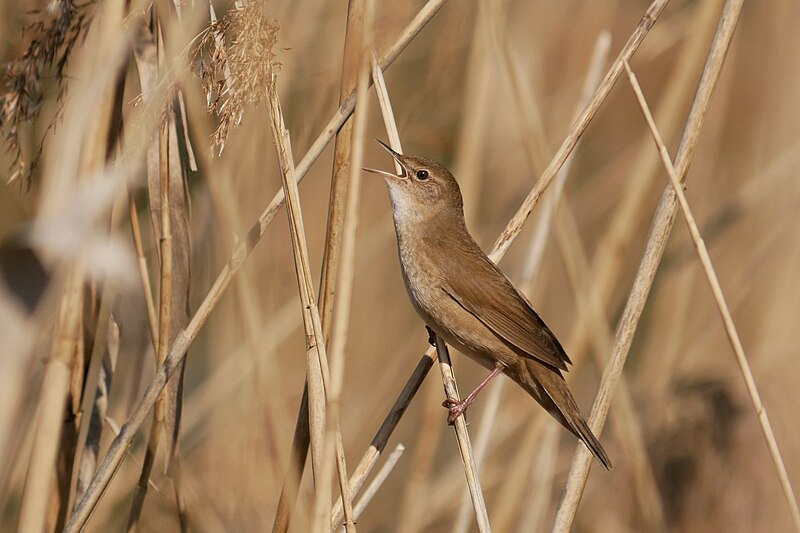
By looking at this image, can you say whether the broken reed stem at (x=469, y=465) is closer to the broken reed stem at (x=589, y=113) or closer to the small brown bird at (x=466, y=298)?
the small brown bird at (x=466, y=298)

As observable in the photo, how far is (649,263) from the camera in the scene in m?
2.18

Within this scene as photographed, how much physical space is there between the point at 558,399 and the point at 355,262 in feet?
3.70

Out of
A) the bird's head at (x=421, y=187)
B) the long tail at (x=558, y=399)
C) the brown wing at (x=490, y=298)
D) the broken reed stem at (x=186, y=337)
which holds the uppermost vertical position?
the broken reed stem at (x=186, y=337)

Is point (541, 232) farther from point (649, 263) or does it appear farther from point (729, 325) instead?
point (729, 325)

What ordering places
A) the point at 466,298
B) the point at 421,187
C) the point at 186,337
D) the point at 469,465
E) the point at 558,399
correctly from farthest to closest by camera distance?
the point at 421,187 → the point at 466,298 → the point at 558,399 → the point at 469,465 → the point at 186,337

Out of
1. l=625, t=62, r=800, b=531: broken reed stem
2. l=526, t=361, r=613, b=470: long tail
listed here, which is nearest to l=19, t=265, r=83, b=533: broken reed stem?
l=526, t=361, r=613, b=470: long tail

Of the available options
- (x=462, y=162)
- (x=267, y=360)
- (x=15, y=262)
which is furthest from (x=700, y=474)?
(x=15, y=262)

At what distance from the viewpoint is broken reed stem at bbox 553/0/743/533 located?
212 cm

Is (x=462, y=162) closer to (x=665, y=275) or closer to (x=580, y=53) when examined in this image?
(x=665, y=275)

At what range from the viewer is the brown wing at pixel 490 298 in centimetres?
269

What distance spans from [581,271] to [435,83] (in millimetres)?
929

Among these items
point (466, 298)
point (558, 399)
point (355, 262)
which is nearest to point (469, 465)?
point (558, 399)

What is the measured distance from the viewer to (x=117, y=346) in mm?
2316

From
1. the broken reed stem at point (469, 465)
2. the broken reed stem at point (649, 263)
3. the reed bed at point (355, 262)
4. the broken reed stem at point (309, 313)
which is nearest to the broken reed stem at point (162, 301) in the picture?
the reed bed at point (355, 262)
